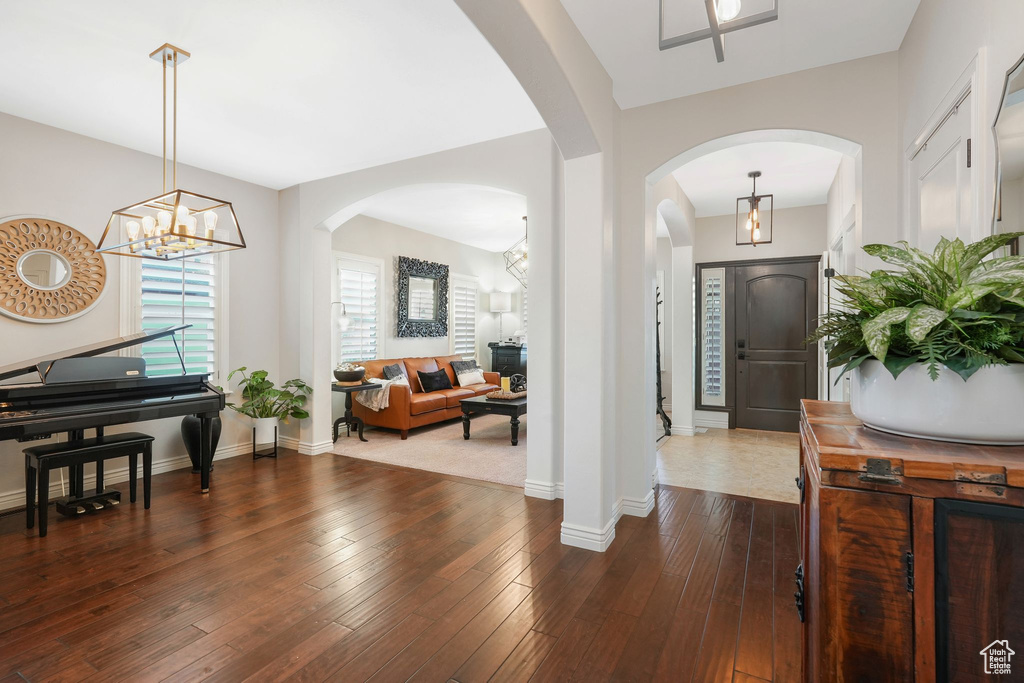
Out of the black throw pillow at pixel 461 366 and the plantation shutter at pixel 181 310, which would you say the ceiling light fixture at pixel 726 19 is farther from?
the black throw pillow at pixel 461 366

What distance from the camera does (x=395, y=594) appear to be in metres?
2.30

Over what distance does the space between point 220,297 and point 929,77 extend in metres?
5.34

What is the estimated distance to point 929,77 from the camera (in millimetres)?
2127

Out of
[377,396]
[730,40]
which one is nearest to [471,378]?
[377,396]

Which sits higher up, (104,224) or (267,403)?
(104,224)

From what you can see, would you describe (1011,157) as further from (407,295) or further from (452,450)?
(407,295)

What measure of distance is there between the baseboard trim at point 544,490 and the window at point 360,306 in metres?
3.55

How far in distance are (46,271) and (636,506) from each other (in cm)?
459

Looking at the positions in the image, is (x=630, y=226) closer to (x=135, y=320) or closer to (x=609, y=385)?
(x=609, y=385)

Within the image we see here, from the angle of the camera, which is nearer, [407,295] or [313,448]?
[313,448]

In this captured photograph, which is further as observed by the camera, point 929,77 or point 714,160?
point 714,160

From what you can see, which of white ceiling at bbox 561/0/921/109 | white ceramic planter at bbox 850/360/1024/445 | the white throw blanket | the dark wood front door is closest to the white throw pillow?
the white throw blanket

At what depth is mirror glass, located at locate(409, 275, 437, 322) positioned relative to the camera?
7172 millimetres

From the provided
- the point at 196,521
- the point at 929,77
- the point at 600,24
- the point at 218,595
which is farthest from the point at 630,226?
the point at 196,521
